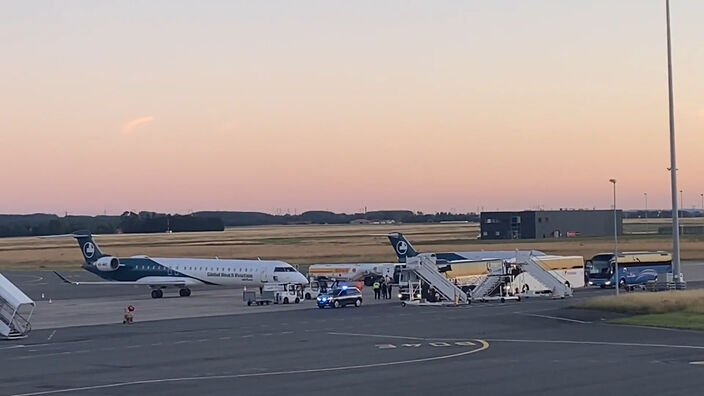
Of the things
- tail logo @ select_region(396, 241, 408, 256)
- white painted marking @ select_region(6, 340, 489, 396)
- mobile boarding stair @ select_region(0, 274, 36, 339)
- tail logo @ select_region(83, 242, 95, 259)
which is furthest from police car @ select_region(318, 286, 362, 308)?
tail logo @ select_region(396, 241, 408, 256)

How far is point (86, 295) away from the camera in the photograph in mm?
88000

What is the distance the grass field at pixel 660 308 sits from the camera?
158 ft

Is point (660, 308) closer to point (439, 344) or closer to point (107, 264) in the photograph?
point (439, 344)

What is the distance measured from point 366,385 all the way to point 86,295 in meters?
62.5

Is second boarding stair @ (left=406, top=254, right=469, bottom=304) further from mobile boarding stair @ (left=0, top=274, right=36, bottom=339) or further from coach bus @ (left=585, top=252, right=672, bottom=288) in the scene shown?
mobile boarding stair @ (left=0, top=274, right=36, bottom=339)

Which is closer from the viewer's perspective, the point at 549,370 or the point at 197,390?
the point at 197,390

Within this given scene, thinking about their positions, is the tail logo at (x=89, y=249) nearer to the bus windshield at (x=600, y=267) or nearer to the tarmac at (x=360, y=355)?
the tarmac at (x=360, y=355)

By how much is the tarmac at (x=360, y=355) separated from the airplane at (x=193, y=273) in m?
20.3

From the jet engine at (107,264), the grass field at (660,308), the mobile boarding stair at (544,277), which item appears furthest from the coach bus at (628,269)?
the jet engine at (107,264)

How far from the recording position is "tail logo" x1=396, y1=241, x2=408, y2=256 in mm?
102000

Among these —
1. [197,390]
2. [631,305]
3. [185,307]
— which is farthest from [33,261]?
[197,390]

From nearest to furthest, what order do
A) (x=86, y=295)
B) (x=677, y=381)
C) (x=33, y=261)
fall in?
(x=677, y=381) → (x=86, y=295) → (x=33, y=261)

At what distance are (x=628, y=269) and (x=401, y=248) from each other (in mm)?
23817

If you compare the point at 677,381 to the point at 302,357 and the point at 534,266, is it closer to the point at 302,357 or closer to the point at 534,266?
the point at 302,357
